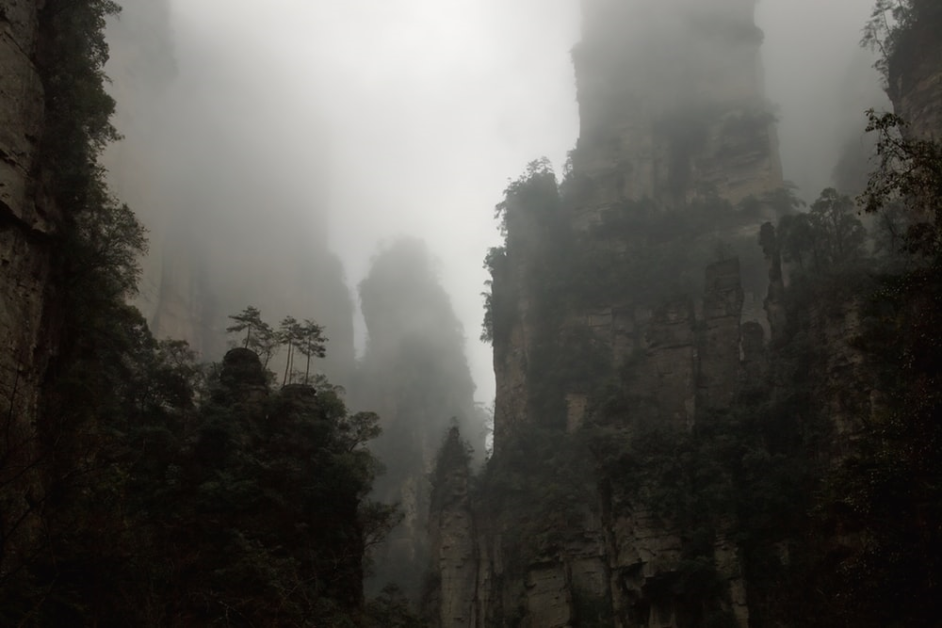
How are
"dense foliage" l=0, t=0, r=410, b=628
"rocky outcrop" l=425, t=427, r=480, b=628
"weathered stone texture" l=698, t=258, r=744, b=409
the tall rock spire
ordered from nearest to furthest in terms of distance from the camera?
1. "dense foliage" l=0, t=0, r=410, b=628
2. "weathered stone texture" l=698, t=258, r=744, b=409
3. "rocky outcrop" l=425, t=427, r=480, b=628
4. the tall rock spire

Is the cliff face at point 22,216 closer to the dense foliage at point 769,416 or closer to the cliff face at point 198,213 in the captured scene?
the dense foliage at point 769,416

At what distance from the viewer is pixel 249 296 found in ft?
230

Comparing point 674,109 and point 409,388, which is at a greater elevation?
point 674,109

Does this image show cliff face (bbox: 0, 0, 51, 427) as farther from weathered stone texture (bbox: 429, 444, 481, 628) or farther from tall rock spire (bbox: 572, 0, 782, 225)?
tall rock spire (bbox: 572, 0, 782, 225)

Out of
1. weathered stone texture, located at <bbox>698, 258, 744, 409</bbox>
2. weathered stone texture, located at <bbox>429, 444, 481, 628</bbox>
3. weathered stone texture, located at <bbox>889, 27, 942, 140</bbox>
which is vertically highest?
weathered stone texture, located at <bbox>889, 27, 942, 140</bbox>

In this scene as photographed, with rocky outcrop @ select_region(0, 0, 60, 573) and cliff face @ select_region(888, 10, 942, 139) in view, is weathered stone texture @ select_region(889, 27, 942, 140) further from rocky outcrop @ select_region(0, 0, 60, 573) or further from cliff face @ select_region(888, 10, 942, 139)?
rocky outcrop @ select_region(0, 0, 60, 573)

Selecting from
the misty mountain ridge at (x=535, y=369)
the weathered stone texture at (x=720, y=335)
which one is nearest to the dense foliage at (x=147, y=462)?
the misty mountain ridge at (x=535, y=369)

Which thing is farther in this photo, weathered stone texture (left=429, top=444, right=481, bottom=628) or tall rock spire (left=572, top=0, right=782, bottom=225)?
tall rock spire (left=572, top=0, right=782, bottom=225)

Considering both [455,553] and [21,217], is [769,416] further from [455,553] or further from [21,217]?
[21,217]

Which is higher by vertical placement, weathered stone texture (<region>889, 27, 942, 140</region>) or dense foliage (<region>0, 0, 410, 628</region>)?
weathered stone texture (<region>889, 27, 942, 140</region>)

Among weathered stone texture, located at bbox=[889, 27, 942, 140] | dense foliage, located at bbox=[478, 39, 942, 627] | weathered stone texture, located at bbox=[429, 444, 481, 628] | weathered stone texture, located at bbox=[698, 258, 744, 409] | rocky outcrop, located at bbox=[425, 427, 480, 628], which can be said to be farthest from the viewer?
rocky outcrop, located at bbox=[425, 427, 480, 628]

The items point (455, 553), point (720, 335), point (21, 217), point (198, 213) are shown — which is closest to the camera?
point (21, 217)

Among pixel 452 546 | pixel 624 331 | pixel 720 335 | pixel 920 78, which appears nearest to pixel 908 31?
pixel 920 78

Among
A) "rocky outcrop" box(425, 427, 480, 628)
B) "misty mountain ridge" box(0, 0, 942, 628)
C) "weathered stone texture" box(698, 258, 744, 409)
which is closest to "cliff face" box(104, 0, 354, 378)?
"misty mountain ridge" box(0, 0, 942, 628)
